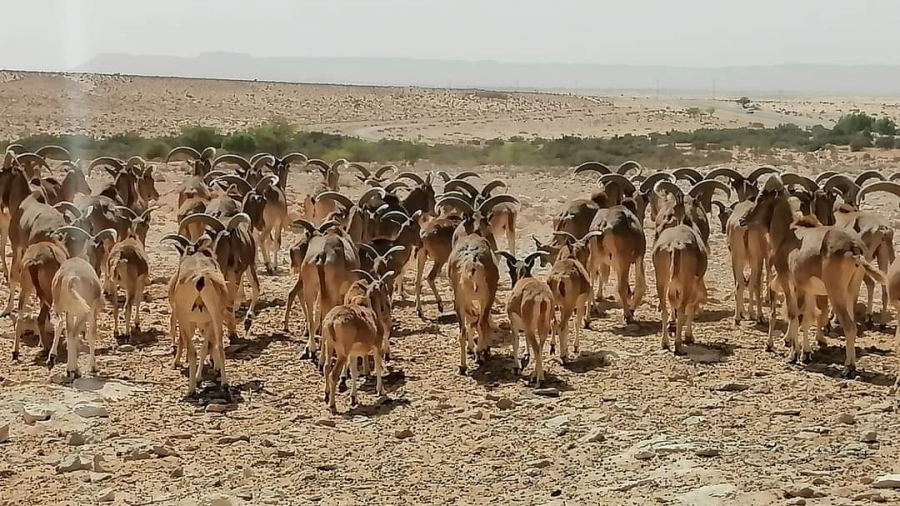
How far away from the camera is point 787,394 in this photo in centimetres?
1165

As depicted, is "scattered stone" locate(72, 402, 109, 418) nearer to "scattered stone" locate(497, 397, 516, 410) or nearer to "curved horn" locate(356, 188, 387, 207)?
"scattered stone" locate(497, 397, 516, 410)

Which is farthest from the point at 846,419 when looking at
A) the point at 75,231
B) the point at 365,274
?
the point at 75,231

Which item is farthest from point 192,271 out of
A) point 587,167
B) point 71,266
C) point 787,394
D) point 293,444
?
point 587,167

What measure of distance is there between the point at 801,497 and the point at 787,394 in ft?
11.0

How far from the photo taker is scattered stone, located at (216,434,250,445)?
10.6m

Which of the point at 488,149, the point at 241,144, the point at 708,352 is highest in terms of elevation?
the point at 241,144

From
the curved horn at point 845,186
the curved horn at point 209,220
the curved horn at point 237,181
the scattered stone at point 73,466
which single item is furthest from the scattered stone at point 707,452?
the curved horn at point 237,181

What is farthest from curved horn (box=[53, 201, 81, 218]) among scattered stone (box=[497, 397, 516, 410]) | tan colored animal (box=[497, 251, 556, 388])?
scattered stone (box=[497, 397, 516, 410])

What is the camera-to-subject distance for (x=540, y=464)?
9781 mm

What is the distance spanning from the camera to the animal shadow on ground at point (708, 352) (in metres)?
13.3

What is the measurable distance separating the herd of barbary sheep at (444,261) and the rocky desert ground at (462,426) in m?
0.39

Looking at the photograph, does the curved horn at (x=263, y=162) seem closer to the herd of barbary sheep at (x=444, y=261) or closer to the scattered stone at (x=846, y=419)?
the herd of barbary sheep at (x=444, y=261)

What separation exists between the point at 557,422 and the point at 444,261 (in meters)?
6.25

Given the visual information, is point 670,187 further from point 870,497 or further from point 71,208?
point 870,497
